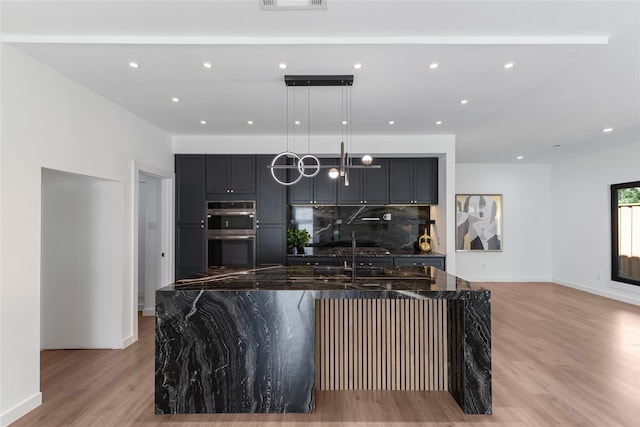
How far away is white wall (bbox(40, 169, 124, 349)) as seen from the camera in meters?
3.77

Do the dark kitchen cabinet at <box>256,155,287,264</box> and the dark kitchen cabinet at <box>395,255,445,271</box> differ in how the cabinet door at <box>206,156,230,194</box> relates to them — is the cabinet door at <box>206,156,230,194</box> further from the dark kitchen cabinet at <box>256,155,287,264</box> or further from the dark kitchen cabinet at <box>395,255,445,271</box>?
the dark kitchen cabinet at <box>395,255,445,271</box>

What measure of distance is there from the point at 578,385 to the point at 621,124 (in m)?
3.73

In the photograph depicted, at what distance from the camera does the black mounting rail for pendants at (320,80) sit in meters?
2.99

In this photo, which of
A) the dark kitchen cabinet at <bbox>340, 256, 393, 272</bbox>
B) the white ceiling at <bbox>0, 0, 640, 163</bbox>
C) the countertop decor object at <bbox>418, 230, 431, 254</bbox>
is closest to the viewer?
the white ceiling at <bbox>0, 0, 640, 163</bbox>

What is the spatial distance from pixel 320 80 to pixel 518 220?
6.63 meters

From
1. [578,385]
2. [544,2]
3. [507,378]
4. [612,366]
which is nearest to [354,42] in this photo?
[544,2]

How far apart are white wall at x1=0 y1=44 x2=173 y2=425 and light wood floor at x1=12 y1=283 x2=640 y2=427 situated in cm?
37

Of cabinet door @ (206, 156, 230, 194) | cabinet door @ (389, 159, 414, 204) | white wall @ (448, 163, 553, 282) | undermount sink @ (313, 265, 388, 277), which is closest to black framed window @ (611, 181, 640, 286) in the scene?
white wall @ (448, 163, 553, 282)

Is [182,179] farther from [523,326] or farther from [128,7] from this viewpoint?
[523,326]

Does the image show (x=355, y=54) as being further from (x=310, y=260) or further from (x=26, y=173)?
(x=310, y=260)

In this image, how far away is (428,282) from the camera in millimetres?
2607

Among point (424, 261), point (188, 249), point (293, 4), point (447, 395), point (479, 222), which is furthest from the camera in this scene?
point (479, 222)

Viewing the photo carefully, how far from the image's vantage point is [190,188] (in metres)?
5.20

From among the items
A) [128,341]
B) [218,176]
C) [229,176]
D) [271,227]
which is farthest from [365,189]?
[128,341]
